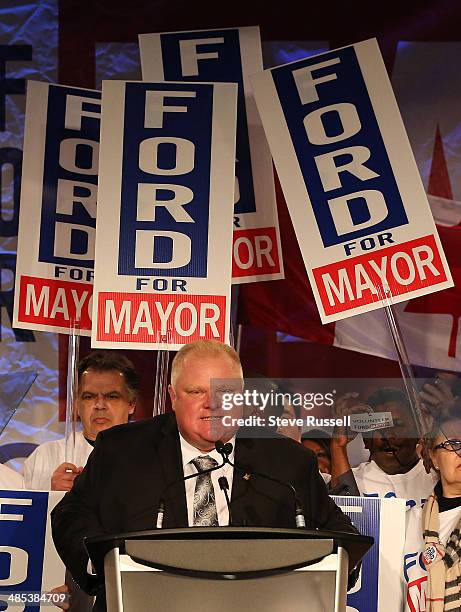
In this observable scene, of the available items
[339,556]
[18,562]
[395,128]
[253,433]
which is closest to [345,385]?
[253,433]

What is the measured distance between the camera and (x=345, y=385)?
2.88 m

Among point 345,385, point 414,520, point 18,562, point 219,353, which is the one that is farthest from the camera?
point 18,562

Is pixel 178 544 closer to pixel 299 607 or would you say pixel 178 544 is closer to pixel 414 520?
pixel 299 607

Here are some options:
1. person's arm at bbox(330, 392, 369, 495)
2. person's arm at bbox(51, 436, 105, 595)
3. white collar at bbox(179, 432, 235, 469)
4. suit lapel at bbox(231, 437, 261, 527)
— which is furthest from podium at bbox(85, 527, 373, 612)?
person's arm at bbox(330, 392, 369, 495)

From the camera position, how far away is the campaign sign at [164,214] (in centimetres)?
388

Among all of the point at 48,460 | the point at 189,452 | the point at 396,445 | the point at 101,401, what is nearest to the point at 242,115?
the point at 101,401

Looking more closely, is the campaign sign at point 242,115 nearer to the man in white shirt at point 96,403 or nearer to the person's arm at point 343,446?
the man in white shirt at point 96,403

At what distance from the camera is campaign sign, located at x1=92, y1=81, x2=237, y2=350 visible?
3881 millimetres

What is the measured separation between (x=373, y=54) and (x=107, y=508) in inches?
93.6

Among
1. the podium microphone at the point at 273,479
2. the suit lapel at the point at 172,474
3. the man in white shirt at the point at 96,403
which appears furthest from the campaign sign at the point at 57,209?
the podium microphone at the point at 273,479

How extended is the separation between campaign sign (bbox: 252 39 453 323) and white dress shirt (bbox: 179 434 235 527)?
1.35 meters

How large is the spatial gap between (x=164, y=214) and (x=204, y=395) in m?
1.53

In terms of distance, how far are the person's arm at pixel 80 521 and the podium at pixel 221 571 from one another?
0.36 meters

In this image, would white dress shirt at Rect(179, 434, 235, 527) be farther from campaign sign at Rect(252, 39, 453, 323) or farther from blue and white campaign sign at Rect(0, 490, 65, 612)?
campaign sign at Rect(252, 39, 453, 323)
